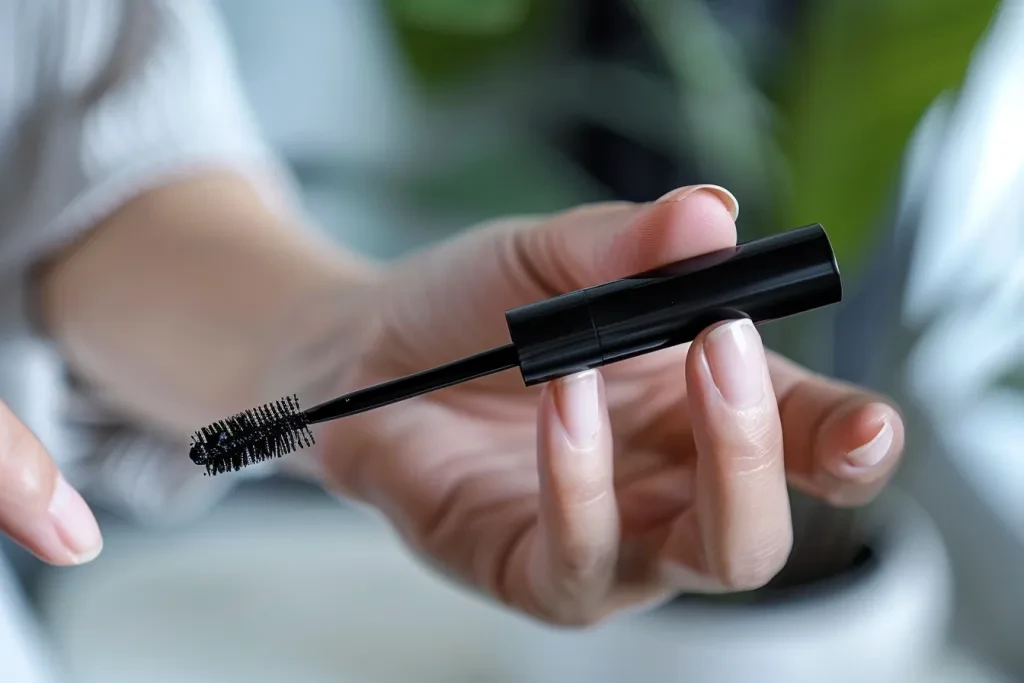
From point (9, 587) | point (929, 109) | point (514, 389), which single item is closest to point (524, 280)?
point (514, 389)

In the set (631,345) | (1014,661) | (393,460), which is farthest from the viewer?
(1014,661)

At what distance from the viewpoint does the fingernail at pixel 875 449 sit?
0.22 meters

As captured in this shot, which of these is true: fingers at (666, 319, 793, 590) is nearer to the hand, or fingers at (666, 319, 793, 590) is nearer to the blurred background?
the hand

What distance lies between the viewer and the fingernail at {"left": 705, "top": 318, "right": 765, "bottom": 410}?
206 millimetres

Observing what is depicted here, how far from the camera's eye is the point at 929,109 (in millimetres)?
344

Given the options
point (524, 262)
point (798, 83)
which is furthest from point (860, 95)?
point (524, 262)

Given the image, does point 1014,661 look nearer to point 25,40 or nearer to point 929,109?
point 929,109

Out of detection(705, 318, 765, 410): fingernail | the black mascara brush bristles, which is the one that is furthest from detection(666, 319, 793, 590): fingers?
the black mascara brush bristles

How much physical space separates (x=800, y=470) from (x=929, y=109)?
18 cm

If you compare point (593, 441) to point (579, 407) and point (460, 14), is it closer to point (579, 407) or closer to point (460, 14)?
point (579, 407)

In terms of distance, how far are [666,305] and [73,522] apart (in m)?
0.15

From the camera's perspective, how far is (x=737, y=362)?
0.68ft

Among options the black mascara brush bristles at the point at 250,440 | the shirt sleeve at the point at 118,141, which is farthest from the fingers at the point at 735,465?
the shirt sleeve at the point at 118,141

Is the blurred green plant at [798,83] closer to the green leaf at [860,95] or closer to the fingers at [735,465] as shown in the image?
the green leaf at [860,95]
